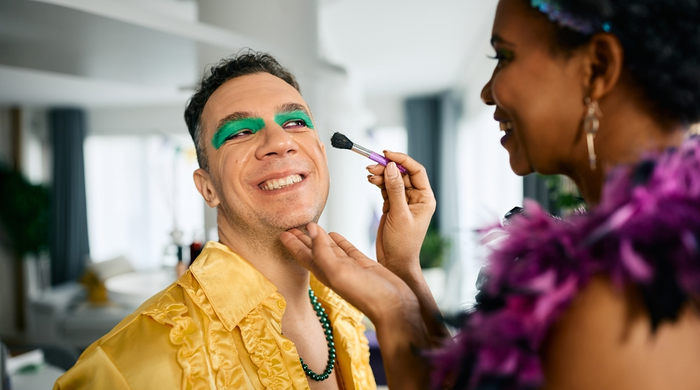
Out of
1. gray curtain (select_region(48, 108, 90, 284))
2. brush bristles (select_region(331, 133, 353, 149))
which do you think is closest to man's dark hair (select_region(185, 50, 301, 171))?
brush bristles (select_region(331, 133, 353, 149))

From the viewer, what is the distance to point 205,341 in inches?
45.9

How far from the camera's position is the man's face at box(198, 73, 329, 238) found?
136 cm

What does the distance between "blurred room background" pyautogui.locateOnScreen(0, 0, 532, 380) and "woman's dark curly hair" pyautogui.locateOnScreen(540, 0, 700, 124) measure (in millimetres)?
302

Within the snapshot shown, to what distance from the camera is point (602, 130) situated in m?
0.76

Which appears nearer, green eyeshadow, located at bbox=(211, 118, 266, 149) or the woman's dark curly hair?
the woman's dark curly hair

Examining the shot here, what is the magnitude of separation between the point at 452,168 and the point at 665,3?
25.3ft

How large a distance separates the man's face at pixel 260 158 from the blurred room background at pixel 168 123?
1.45ft

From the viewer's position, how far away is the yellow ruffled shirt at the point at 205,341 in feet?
3.53

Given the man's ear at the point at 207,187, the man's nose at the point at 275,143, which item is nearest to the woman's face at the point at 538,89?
the man's nose at the point at 275,143

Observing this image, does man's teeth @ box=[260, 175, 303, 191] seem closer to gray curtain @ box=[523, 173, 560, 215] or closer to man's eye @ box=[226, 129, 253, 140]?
man's eye @ box=[226, 129, 253, 140]

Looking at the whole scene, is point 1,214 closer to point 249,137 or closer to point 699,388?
point 249,137

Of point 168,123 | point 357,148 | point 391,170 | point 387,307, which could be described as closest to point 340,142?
point 357,148

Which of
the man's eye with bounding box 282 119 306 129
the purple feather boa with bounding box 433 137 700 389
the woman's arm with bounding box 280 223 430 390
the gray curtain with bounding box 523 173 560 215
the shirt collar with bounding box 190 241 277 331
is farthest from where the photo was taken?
the gray curtain with bounding box 523 173 560 215

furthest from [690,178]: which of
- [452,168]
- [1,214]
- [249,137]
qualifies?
[1,214]
